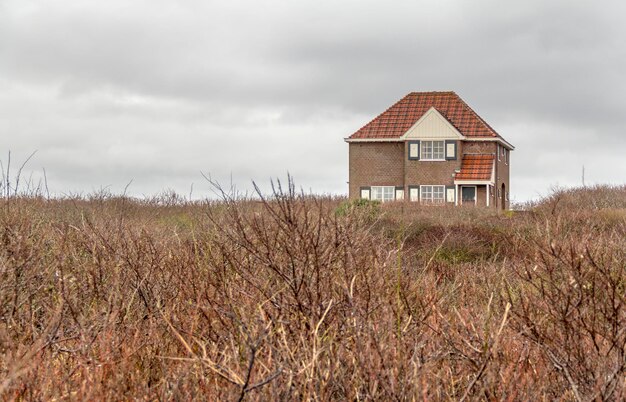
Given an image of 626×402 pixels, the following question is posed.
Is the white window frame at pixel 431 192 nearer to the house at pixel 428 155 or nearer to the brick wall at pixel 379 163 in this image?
the house at pixel 428 155

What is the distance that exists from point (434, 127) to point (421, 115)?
1.36m

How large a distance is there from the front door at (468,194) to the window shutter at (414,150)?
258 cm

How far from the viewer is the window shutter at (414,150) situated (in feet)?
120

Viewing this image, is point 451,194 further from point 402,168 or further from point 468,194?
point 402,168

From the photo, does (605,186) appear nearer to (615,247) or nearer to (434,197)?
(434,197)

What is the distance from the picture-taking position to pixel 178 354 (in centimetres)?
563

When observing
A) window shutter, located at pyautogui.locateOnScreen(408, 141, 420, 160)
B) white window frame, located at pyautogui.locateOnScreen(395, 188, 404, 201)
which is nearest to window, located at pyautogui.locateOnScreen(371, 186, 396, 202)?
white window frame, located at pyautogui.locateOnScreen(395, 188, 404, 201)

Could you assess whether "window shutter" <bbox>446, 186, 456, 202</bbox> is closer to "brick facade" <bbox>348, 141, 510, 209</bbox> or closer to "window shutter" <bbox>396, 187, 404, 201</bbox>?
"brick facade" <bbox>348, 141, 510, 209</bbox>

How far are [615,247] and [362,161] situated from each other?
2820cm

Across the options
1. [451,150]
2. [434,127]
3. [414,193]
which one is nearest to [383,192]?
[414,193]

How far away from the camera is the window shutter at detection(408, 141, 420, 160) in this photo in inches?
1438

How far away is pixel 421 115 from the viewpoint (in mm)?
37500

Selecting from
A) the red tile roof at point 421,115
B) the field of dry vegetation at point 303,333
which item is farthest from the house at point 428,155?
the field of dry vegetation at point 303,333

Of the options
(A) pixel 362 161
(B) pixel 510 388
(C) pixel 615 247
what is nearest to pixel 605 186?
(A) pixel 362 161
